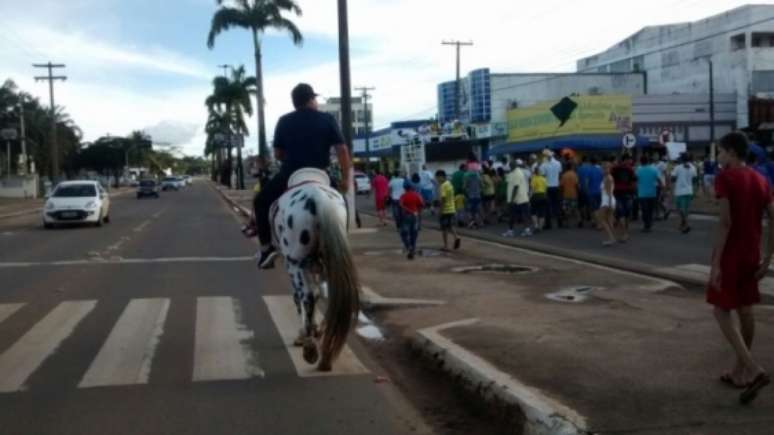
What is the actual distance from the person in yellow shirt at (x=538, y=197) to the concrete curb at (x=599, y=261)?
4.17 feet

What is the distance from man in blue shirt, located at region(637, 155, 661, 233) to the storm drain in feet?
31.3

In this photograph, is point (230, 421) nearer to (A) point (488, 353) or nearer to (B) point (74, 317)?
(A) point (488, 353)

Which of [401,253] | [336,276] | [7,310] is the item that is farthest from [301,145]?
[401,253]

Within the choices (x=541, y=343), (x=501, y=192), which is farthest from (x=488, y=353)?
(x=501, y=192)

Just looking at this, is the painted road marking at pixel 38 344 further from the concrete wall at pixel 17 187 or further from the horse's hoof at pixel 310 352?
the concrete wall at pixel 17 187

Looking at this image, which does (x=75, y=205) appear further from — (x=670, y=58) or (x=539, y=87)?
(x=670, y=58)

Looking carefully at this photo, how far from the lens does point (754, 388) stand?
5.62 metres

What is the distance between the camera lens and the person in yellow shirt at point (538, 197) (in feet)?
72.3

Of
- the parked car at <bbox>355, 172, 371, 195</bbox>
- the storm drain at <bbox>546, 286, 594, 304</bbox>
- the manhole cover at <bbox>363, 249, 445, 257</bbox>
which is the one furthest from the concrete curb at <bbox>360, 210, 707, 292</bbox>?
the parked car at <bbox>355, 172, 371, 195</bbox>

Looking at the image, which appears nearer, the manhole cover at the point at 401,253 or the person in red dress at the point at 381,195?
the manhole cover at the point at 401,253

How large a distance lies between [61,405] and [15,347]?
2.50 meters

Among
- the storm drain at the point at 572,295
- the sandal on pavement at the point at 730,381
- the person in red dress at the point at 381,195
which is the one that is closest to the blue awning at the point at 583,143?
the person in red dress at the point at 381,195

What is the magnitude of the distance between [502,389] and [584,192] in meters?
17.5

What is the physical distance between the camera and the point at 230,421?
608 centimetres
